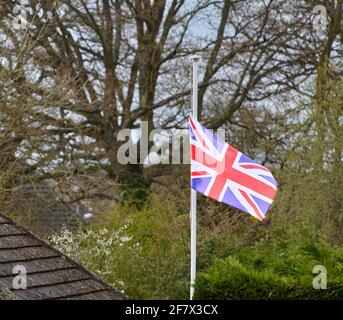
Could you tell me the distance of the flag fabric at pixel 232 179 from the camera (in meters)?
8.23

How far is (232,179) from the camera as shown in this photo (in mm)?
8266

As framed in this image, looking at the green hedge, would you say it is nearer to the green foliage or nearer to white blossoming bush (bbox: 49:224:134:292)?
the green foliage

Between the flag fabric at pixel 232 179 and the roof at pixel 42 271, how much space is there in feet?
5.15

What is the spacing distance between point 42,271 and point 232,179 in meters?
2.18

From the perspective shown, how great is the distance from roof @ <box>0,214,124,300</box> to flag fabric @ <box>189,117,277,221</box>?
5.15ft

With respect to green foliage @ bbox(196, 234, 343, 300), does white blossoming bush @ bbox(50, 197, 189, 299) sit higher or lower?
higher

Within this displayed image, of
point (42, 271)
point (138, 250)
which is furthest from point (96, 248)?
point (42, 271)

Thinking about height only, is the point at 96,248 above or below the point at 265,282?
above

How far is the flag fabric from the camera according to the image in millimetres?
8227

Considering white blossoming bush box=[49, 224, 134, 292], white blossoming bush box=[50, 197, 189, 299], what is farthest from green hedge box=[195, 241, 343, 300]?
white blossoming bush box=[49, 224, 134, 292]

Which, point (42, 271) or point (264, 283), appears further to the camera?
point (42, 271)

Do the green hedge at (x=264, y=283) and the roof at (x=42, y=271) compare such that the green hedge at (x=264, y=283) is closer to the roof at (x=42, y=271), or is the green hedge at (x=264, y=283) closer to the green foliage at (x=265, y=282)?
the green foliage at (x=265, y=282)

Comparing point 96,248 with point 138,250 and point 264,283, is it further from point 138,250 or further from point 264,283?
point 264,283
